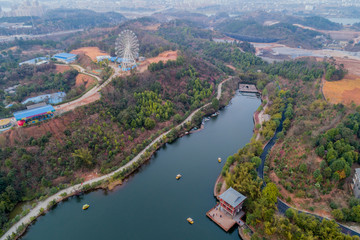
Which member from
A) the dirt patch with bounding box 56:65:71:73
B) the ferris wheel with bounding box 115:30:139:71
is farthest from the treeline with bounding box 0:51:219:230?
the ferris wheel with bounding box 115:30:139:71

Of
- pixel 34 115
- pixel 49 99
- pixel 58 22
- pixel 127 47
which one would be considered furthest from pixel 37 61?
pixel 58 22

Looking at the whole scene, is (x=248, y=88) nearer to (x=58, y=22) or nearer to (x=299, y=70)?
(x=299, y=70)

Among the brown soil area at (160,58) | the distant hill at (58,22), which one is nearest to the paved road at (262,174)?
the brown soil area at (160,58)

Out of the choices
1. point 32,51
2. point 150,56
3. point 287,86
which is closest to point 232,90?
point 287,86

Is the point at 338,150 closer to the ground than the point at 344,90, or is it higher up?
closer to the ground

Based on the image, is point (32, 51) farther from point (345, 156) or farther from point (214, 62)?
point (345, 156)

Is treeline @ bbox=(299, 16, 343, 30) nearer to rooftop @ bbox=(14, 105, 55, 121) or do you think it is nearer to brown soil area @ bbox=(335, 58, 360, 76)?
brown soil area @ bbox=(335, 58, 360, 76)
